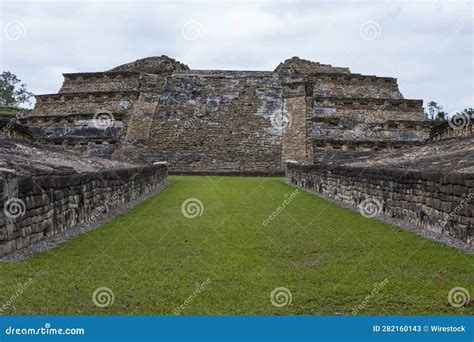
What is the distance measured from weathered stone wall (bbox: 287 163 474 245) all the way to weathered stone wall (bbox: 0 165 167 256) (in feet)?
16.4

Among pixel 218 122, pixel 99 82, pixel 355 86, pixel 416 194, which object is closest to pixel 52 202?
A: pixel 416 194

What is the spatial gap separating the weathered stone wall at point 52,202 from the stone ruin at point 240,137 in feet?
0.14

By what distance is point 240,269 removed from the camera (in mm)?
4941

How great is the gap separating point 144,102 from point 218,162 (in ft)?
22.7

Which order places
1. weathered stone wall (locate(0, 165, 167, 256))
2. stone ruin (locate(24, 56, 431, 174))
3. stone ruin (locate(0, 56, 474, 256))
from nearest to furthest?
1. weathered stone wall (locate(0, 165, 167, 256))
2. stone ruin (locate(0, 56, 474, 256))
3. stone ruin (locate(24, 56, 431, 174))

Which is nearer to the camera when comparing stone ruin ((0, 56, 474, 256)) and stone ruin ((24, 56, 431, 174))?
stone ruin ((0, 56, 474, 256))

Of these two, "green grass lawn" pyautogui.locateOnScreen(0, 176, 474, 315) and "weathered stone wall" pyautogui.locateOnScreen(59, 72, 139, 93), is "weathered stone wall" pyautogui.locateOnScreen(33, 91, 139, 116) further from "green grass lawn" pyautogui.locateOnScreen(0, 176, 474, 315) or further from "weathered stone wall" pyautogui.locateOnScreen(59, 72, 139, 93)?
"green grass lawn" pyautogui.locateOnScreen(0, 176, 474, 315)

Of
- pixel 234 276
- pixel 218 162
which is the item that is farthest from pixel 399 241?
pixel 218 162

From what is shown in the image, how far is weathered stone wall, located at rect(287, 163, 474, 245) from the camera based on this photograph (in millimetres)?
6223

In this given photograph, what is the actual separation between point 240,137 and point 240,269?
17909 millimetres

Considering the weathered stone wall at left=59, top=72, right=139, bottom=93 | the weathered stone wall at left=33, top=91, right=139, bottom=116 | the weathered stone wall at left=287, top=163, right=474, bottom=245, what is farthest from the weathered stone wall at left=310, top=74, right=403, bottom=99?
the weathered stone wall at left=287, top=163, right=474, bottom=245

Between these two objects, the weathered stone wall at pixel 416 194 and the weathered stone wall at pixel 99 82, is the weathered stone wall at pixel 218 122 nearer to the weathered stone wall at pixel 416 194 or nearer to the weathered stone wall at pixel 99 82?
the weathered stone wall at pixel 99 82

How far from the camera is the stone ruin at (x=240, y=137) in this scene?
27.3 feet

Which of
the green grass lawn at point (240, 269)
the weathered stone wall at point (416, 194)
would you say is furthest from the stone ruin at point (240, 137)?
the green grass lawn at point (240, 269)
